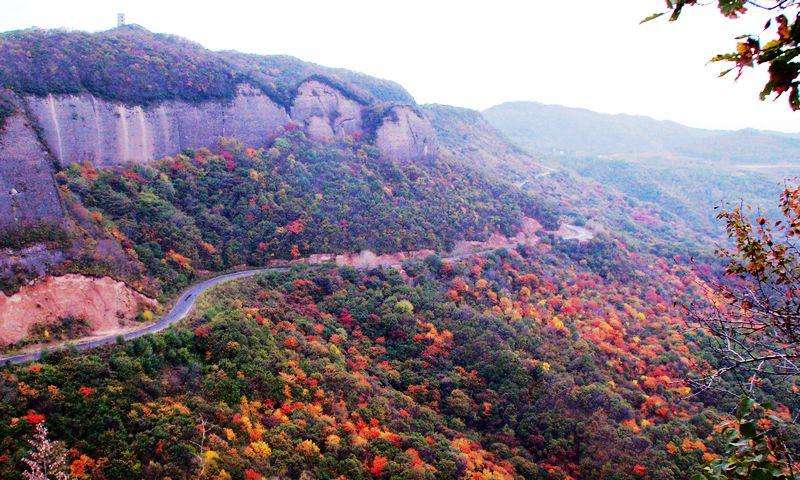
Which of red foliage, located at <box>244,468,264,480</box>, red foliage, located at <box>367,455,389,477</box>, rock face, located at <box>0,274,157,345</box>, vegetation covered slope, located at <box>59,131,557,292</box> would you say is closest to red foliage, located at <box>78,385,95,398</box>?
rock face, located at <box>0,274,157,345</box>

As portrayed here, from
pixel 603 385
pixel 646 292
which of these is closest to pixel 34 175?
pixel 603 385

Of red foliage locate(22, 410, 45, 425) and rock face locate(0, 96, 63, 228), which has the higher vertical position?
rock face locate(0, 96, 63, 228)

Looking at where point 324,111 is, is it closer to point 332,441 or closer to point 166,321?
point 166,321

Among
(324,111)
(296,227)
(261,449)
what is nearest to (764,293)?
(261,449)

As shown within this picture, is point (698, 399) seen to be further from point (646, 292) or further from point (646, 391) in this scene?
point (646, 292)

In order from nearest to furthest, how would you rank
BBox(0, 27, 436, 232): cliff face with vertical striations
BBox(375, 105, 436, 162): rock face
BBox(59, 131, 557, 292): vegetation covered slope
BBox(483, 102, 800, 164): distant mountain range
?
BBox(0, 27, 436, 232): cliff face with vertical striations → BBox(59, 131, 557, 292): vegetation covered slope → BBox(375, 105, 436, 162): rock face → BBox(483, 102, 800, 164): distant mountain range

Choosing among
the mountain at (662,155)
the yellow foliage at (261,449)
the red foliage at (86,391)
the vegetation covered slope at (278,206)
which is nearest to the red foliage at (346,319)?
the vegetation covered slope at (278,206)

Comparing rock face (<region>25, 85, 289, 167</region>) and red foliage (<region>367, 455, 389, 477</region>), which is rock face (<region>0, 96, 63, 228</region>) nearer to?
rock face (<region>25, 85, 289, 167</region>)
